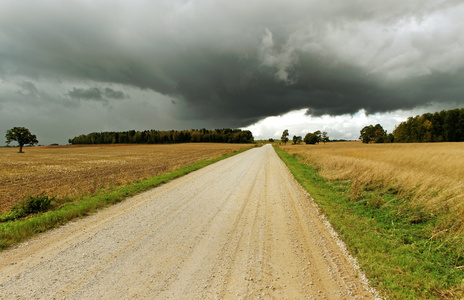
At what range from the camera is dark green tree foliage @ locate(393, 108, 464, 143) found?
6700 centimetres

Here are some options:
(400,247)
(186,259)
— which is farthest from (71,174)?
(400,247)

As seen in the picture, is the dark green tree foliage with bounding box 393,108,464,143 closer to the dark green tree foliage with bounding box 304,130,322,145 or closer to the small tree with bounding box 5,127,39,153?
the dark green tree foliage with bounding box 304,130,322,145

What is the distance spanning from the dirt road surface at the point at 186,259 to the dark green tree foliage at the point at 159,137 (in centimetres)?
14980

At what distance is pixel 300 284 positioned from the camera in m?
3.39

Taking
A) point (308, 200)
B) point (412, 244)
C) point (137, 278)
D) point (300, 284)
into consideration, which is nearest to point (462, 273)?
point (412, 244)

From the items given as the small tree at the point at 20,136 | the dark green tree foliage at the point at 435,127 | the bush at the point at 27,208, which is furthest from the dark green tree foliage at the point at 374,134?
the small tree at the point at 20,136

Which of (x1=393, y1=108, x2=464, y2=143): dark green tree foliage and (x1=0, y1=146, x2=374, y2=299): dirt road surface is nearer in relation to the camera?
(x1=0, y1=146, x2=374, y2=299): dirt road surface

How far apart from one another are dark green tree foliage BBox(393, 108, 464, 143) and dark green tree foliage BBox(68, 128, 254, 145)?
10743 centimetres

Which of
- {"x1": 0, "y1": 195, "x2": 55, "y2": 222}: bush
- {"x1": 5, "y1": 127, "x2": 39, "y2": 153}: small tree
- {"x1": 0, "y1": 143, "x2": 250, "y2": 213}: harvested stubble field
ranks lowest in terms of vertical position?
{"x1": 0, "y1": 143, "x2": 250, "y2": 213}: harvested stubble field

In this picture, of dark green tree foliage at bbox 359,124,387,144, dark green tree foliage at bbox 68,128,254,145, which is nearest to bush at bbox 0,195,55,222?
dark green tree foliage at bbox 359,124,387,144

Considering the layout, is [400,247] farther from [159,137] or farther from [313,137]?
[159,137]

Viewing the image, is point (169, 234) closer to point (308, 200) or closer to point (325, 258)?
point (325, 258)

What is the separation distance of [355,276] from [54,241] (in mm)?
6847

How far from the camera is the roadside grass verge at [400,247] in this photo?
3324mm
